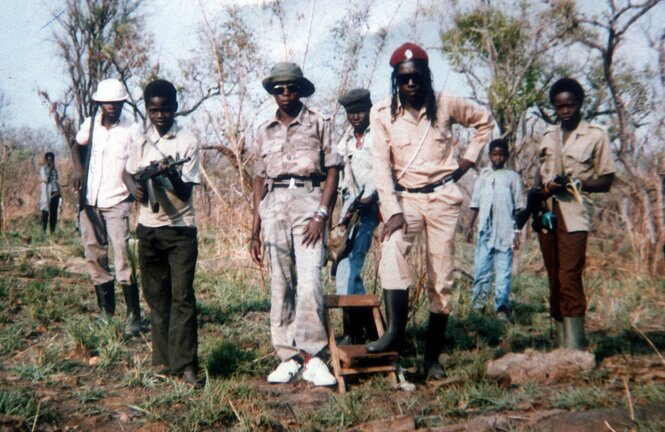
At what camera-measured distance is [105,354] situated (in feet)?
13.0

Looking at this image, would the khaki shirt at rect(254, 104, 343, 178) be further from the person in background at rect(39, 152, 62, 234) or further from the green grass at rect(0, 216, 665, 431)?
the person in background at rect(39, 152, 62, 234)

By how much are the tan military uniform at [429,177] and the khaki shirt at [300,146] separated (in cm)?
36

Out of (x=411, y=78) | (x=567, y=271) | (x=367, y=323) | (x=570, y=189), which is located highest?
(x=411, y=78)

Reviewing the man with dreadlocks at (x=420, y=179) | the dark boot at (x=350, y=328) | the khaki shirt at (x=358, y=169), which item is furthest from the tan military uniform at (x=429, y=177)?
the khaki shirt at (x=358, y=169)

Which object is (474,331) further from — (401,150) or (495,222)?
(401,150)

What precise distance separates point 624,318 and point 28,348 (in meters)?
5.17

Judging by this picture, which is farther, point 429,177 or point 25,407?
point 429,177

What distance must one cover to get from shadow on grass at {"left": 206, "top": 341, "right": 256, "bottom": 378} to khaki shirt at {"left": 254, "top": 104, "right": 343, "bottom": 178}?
1330mm

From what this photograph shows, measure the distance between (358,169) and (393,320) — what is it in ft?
5.95

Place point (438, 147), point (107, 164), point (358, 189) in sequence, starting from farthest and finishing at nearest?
1. point (107, 164)
2. point (358, 189)
3. point (438, 147)

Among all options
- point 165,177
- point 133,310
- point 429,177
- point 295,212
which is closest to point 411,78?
point 429,177

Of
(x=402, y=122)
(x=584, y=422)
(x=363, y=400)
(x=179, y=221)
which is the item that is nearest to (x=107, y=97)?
(x=179, y=221)

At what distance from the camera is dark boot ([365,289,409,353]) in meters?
3.49

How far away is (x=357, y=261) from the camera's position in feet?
15.8
